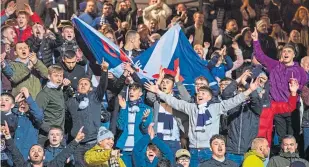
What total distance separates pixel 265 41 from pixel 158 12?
2094 mm

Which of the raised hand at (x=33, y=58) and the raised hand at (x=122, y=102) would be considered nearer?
the raised hand at (x=122, y=102)

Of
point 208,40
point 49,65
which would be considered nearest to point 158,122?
point 49,65

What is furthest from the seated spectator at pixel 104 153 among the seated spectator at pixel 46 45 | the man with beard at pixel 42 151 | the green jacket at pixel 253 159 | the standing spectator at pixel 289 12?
the standing spectator at pixel 289 12

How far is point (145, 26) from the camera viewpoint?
25.0 metres

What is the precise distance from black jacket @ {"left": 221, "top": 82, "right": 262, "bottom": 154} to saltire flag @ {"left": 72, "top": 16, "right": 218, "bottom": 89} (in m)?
1.29

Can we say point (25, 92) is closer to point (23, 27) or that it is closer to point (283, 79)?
point (23, 27)

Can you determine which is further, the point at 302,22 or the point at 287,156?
the point at 302,22

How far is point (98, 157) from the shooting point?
2053cm

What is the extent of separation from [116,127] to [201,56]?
2.89 metres

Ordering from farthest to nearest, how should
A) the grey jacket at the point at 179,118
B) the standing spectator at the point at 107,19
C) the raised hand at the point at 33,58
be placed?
1. the standing spectator at the point at 107,19
2. the raised hand at the point at 33,58
3. the grey jacket at the point at 179,118

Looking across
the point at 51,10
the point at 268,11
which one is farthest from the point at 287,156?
the point at 268,11

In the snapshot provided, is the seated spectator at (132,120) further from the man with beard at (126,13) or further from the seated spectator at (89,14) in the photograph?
the man with beard at (126,13)

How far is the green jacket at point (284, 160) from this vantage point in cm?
2094

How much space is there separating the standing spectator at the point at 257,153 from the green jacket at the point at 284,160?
14 centimetres
